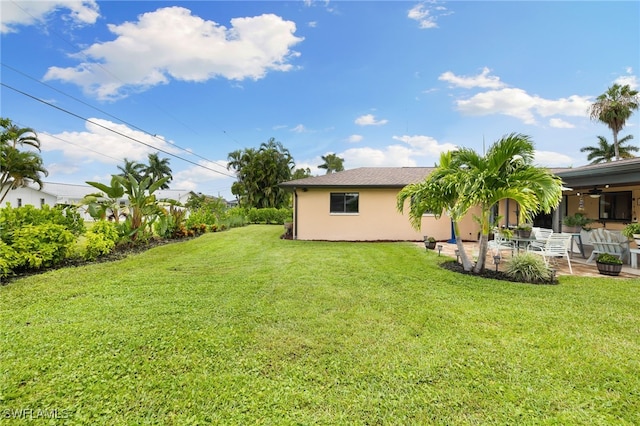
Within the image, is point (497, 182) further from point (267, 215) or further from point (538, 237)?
point (267, 215)

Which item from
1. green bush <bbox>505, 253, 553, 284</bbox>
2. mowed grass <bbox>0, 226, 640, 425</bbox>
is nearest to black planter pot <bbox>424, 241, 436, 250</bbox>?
green bush <bbox>505, 253, 553, 284</bbox>

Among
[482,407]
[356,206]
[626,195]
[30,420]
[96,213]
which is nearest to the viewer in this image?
[30,420]

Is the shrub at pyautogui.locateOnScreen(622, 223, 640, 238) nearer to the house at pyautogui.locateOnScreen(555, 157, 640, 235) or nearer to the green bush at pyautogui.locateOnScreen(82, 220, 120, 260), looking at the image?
the house at pyautogui.locateOnScreen(555, 157, 640, 235)

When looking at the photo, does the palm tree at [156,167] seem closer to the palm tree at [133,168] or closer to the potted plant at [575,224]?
the palm tree at [133,168]

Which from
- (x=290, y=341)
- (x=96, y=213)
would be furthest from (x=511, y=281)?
(x=96, y=213)

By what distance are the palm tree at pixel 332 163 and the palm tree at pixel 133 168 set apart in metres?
29.7

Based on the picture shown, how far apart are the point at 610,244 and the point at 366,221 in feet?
25.4

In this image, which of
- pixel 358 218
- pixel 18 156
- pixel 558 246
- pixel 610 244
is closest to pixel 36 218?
pixel 358 218

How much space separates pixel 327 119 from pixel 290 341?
17551mm

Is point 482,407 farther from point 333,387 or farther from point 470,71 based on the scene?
point 470,71

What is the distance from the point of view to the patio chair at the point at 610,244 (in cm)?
729

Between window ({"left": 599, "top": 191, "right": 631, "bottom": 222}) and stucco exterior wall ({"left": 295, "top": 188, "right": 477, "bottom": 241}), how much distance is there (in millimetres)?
5102

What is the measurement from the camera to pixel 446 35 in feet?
37.8

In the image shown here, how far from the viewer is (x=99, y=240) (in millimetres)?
7734
